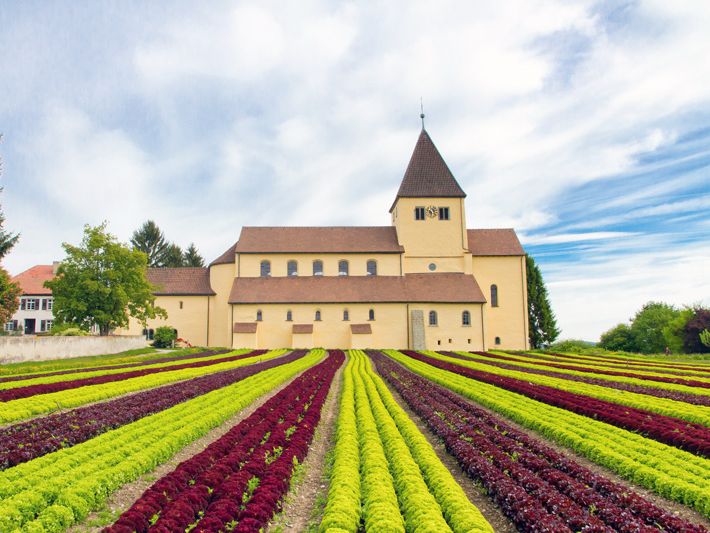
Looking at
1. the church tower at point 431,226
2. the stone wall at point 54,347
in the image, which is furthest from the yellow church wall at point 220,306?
the church tower at point 431,226

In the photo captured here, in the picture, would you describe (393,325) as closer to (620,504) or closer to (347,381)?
(347,381)

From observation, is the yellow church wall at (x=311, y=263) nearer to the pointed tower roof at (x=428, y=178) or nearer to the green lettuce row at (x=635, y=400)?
the pointed tower roof at (x=428, y=178)

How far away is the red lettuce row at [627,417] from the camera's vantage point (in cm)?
1370

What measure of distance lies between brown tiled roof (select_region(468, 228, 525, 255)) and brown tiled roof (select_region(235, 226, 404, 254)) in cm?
865

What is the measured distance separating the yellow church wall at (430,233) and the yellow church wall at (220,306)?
18.8m

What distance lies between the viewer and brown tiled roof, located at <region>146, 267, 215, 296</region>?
188 ft

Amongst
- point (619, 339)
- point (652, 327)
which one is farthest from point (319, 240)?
point (652, 327)

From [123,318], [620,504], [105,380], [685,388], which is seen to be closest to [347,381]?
[105,380]

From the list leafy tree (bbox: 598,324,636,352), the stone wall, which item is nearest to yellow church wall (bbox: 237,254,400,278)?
the stone wall

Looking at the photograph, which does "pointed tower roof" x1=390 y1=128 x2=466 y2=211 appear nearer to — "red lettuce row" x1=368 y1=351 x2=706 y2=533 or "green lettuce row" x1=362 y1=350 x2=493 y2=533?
"green lettuce row" x1=362 y1=350 x2=493 y2=533

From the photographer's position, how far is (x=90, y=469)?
34.7 ft

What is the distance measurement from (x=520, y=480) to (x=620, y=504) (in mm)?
1741

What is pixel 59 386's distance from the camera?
21.9 m

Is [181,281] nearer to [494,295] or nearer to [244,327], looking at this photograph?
[244,327]
